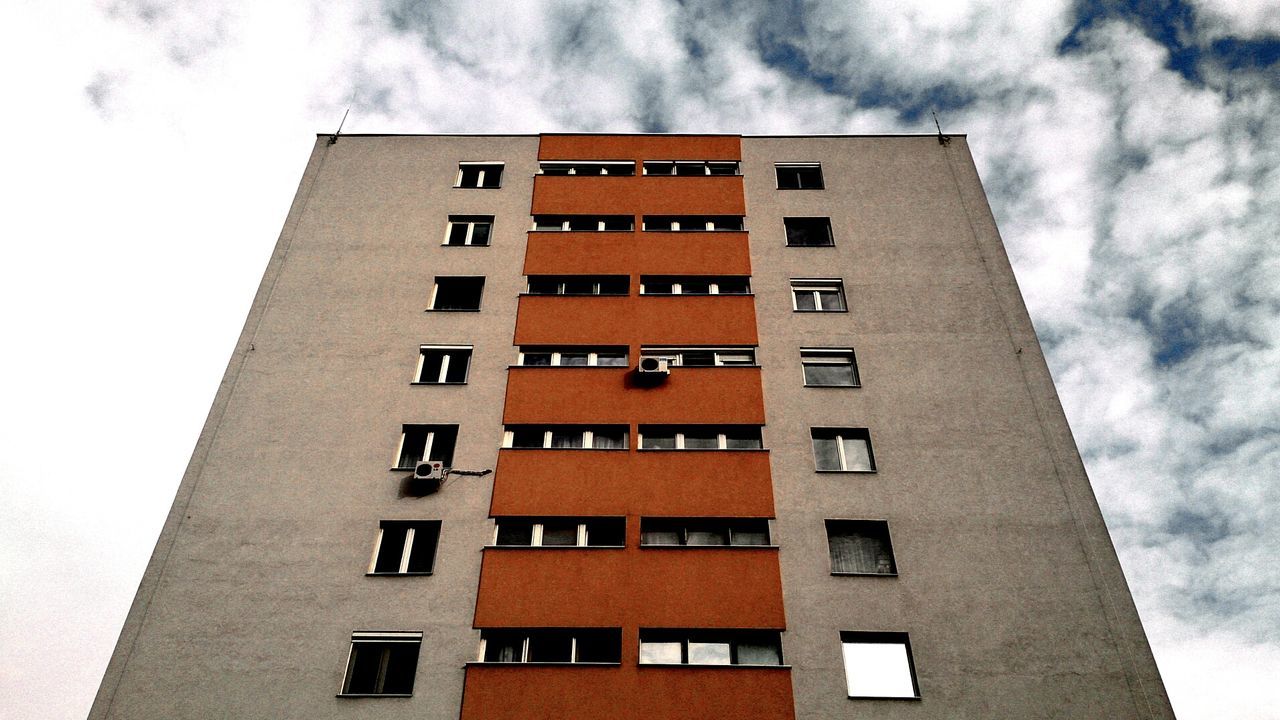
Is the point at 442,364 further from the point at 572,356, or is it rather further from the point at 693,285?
the point at 693,285

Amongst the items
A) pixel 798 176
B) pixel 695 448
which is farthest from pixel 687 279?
pixel 798 176

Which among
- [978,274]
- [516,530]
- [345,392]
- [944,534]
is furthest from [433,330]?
[978,274]

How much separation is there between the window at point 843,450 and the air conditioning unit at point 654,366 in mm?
3700

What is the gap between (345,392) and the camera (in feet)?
61.7

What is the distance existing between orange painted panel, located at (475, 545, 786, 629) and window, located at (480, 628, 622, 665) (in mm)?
218

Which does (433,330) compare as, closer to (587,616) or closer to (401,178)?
(401,178)

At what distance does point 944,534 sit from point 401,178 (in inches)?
705

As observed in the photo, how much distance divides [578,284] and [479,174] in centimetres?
558

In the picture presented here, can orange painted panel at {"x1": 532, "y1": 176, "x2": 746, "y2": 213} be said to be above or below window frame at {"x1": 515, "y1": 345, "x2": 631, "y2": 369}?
above

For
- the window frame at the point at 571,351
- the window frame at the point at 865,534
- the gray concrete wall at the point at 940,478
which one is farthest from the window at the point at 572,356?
the window frame at the point at 865,534

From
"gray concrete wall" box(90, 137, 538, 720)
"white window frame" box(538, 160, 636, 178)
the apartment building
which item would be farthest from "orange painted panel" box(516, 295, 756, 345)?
"white window frame" box(538, 160, 636, 178)

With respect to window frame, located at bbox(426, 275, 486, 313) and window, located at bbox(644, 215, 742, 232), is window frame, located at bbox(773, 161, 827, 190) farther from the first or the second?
window frame, located at bbox(426, 275, 486, 313)

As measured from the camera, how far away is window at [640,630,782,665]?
15.1 meters

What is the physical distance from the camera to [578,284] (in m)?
21.2
